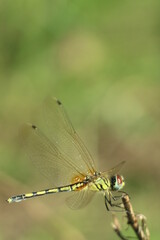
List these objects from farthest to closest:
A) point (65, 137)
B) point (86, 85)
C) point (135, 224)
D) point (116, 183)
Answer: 1. point (86, 85)
2. point (65, 137)
3. point (116, 183)
4. point (135, 224)

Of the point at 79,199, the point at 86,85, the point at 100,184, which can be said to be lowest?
the point at 79,199

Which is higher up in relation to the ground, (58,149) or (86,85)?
(86,85)

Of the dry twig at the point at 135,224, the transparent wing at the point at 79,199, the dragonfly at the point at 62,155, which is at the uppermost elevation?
the dry twig at the point at 135,224

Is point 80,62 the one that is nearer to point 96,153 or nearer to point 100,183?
point 96,153

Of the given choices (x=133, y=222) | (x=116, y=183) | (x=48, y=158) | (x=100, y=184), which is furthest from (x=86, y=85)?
(x=133, y=222)

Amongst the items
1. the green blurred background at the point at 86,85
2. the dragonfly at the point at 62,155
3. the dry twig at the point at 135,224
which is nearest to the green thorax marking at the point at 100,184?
the dragonfly at the point at 62,155

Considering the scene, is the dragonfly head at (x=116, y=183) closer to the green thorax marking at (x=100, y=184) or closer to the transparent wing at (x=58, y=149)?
the green thorax marking at (x=100, y=184)

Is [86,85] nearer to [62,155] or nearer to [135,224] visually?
[62,155]

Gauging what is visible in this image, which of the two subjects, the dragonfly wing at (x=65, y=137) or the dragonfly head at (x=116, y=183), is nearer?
the dragonfly head at (x=116, y=183)
